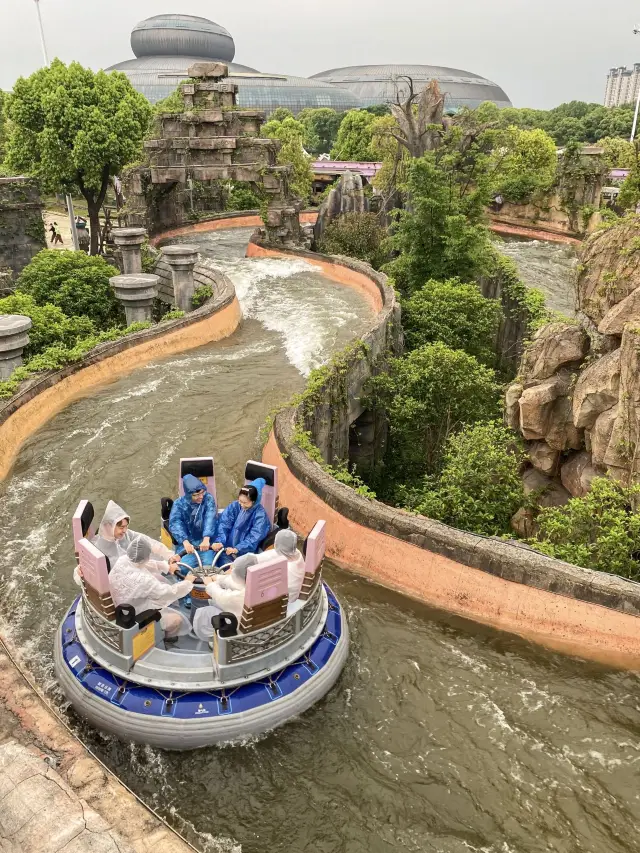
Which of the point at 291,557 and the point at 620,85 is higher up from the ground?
the point at 620,85

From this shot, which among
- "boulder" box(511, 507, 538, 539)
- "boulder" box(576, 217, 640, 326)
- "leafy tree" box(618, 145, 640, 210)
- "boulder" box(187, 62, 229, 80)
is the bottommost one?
"boulder" box(511, 507, 538, 539)

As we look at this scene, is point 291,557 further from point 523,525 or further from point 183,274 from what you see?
point 183,274

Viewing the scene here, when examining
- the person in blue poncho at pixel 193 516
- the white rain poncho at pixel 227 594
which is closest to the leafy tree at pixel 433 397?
the person in blue poncho at pixel 193 516

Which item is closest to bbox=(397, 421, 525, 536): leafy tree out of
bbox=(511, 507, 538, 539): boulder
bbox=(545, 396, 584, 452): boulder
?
bbox=(511, 507, 538, 539): boulder

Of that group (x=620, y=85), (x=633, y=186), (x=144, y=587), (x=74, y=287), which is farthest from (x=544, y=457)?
(x=620, y=85)

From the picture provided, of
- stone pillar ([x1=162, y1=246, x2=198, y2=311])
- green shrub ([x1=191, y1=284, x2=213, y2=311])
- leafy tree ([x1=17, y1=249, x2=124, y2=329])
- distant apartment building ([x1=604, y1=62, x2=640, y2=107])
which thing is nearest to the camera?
leafy tree ([x1=17, y1=249, x2=124, y2=329])

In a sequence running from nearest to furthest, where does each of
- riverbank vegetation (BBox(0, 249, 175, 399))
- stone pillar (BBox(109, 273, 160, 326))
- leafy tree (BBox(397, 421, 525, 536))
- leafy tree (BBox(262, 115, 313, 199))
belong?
leafy tree (BBox(397, 421, 525, 536)) → riverbank vegetation (BBox(0, 249, 175, 399)) → stone pillar (BBox(109, 273, 160, 326)) → leafy tree (BBox(262, 115, 313, 199))

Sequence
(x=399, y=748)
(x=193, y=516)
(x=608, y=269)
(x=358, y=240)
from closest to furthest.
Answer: (x=399, y=748) → (x=193, y=516) → (x=608, y=269) → (x=358, y=240)

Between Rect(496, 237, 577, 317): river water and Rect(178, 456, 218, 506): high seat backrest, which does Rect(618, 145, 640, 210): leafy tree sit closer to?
Rect(496, 237, 577, 317): river water
